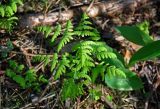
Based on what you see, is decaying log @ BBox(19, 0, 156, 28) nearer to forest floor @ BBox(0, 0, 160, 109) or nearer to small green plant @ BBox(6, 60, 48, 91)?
forest floor @ BBox(0, 0, 160, 109)

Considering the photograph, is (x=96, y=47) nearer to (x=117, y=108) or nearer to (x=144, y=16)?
(x=117, y=108)

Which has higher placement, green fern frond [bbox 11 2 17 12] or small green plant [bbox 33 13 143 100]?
green fern frond [bbox 11 2 17 12]

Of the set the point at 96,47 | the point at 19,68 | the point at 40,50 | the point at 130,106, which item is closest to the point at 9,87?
the point at 19,68

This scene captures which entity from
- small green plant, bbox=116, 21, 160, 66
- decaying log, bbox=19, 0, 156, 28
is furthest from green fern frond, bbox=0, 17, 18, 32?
small green plant, bbox=116, 21, 160, 66

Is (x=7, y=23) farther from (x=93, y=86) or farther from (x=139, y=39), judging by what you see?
(x=139, y=39)

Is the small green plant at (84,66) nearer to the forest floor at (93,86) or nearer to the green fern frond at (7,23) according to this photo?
the forest floor at (93,86)

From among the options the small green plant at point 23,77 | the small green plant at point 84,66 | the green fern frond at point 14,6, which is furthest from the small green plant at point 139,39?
the green fern frond at point 14,6
